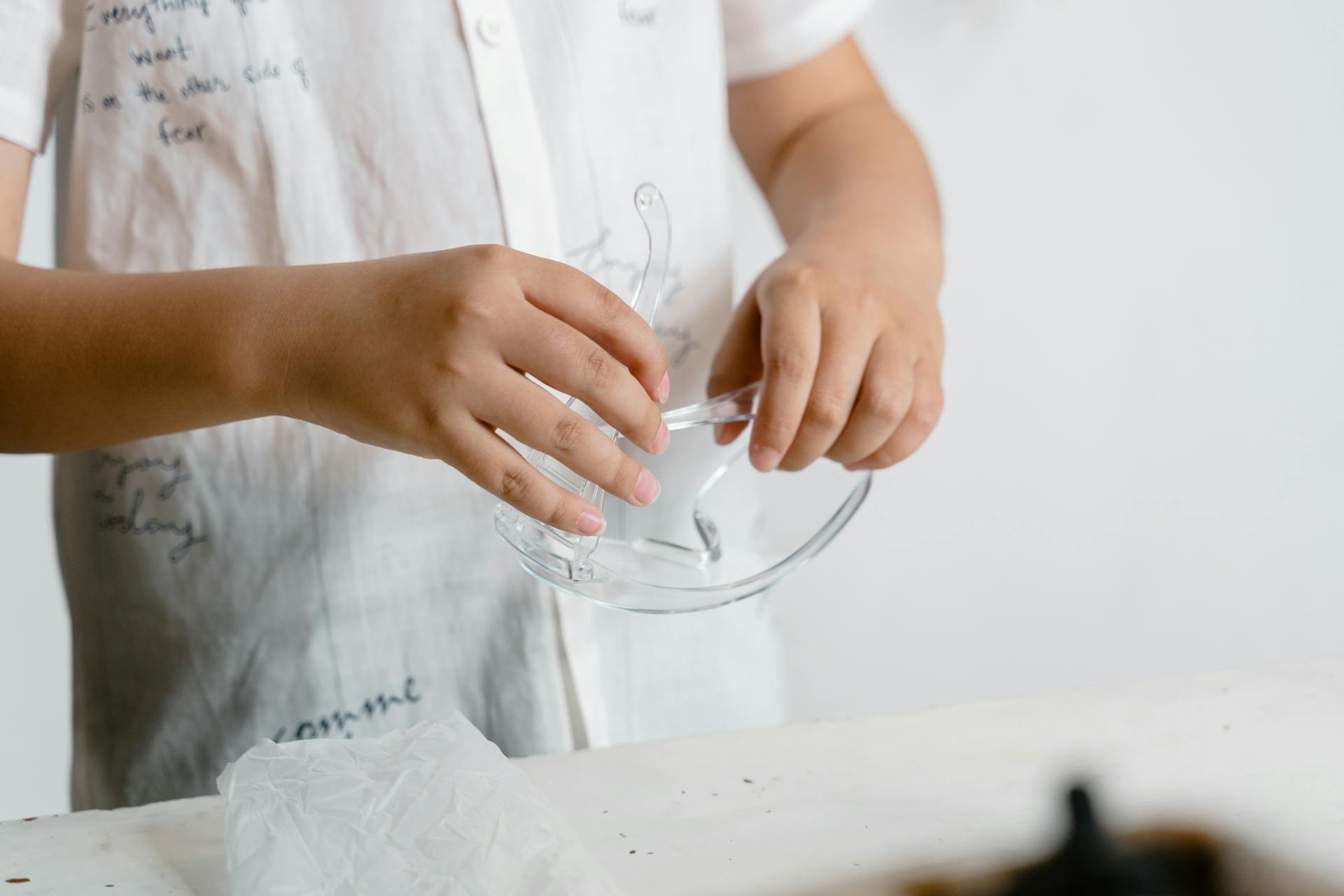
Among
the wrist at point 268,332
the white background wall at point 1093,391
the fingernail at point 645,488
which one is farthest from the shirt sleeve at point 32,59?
the white background wall at point 1093,391

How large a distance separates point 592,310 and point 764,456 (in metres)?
0.09

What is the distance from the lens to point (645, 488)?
0.25 m

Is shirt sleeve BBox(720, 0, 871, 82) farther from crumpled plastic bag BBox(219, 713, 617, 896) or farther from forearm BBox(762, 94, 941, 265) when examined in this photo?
crumpled plastic bag BBox(219, 713, 617, 896)

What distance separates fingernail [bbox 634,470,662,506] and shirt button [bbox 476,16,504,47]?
19 centimetres

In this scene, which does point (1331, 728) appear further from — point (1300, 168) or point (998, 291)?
point (1300, 168)

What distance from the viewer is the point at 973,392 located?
2.32 ft

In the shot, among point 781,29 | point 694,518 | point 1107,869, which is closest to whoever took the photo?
point 1107,869

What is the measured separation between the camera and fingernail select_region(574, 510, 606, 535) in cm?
24

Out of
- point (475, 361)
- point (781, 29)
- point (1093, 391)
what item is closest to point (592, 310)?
point (475, 361)

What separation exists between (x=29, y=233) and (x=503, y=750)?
45 cm

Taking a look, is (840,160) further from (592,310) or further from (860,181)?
(592,310)

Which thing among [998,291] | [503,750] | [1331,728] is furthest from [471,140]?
[998,291]

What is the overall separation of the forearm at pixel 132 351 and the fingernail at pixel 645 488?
0.30 ft

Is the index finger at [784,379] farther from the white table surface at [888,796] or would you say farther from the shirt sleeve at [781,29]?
the shirt sleeve at [781,29]
